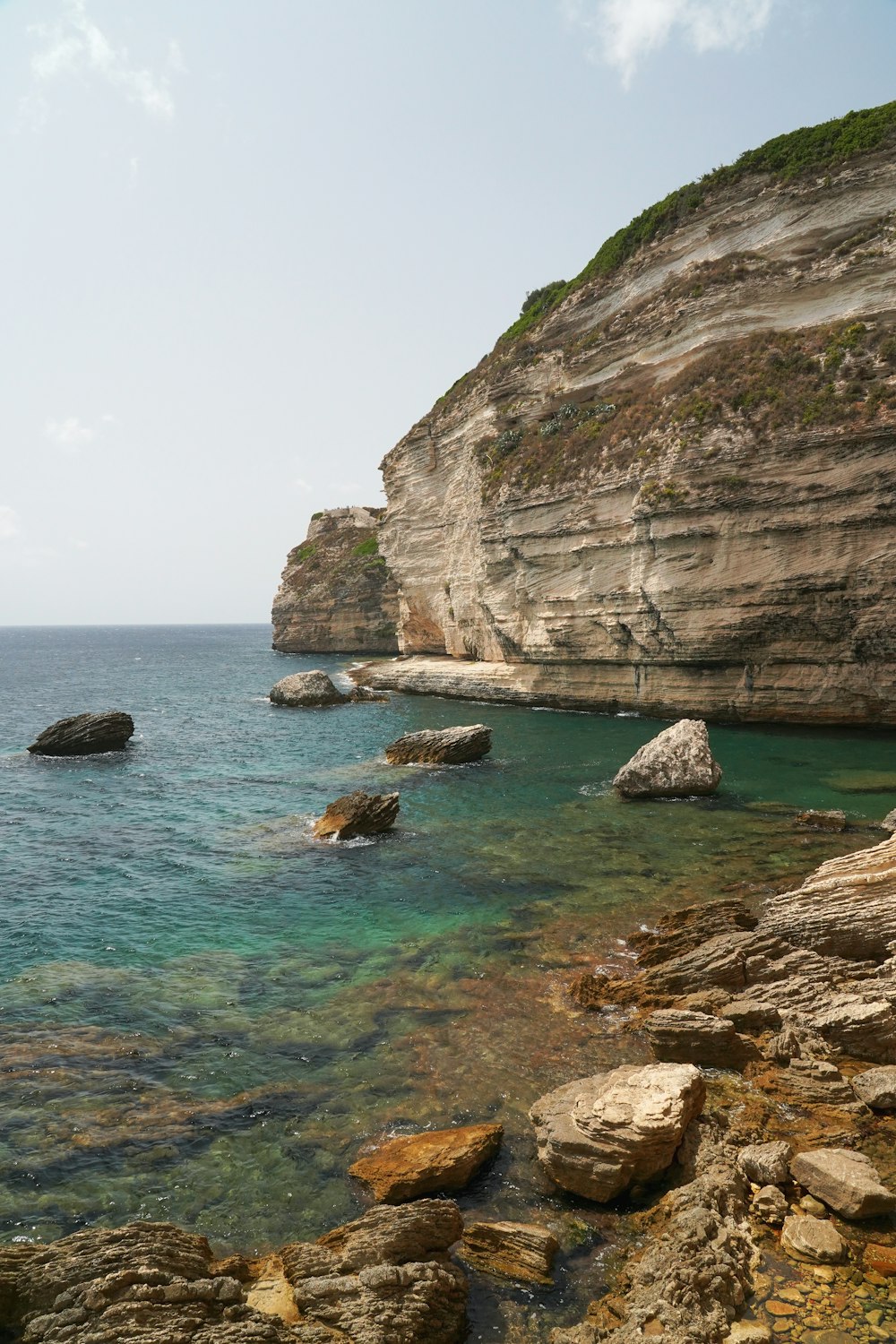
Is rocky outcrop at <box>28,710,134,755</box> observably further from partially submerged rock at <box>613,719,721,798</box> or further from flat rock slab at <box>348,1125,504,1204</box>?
flat rock slab at <box>348,1125,504,1204</box>

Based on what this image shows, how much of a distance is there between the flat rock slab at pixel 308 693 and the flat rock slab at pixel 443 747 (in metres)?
19.2

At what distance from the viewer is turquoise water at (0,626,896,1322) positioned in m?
8.59

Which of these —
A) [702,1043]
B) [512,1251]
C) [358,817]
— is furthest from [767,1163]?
[358,817]

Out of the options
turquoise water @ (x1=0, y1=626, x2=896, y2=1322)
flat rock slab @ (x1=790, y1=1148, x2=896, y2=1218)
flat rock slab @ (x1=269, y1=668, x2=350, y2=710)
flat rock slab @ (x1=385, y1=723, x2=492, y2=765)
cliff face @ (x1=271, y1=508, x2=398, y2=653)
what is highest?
cliff face @ (x1=271, y1=508, x2=398, y2=653)

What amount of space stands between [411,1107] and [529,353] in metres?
50.0

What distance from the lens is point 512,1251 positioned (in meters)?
7.14

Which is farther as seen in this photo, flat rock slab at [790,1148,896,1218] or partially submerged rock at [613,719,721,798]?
partially submerged rock at [613,719,721,798]

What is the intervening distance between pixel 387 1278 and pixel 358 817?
15584 millimetres

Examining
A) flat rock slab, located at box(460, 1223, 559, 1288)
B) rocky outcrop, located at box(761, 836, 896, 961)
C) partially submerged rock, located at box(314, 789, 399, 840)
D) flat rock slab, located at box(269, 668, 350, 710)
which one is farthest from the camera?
flat rock slab, located at box(269, 668, 350, 710)

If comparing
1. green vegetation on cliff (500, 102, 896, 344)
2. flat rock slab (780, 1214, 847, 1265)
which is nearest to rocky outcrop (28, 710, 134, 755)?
flat rock slab (780, 1214, 847, 1265)

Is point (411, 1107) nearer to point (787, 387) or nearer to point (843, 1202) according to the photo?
point (843, 1202)

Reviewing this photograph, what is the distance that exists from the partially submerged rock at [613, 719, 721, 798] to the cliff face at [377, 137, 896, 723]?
1226 centimetres

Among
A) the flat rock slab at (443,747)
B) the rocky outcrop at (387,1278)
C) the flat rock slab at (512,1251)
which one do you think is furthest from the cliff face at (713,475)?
the rocky outcrop at (387,1278)

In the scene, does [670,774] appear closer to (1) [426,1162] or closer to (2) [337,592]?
(1) [426,1162]
